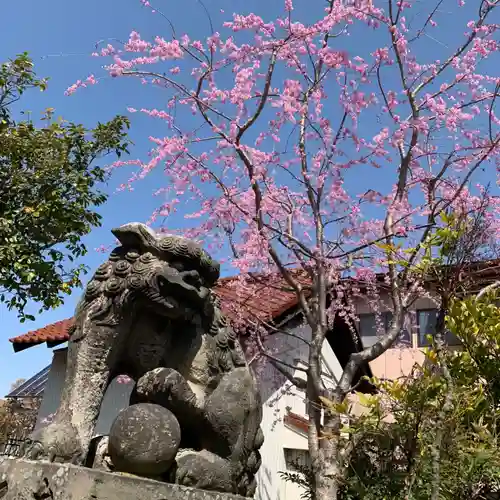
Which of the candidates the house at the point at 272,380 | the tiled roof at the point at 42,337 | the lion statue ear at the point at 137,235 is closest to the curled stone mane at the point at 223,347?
the lion statue ear at the point at 137,235

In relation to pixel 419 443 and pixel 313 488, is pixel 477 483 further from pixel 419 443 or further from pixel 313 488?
pixel 313 488

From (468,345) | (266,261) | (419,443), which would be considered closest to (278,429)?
(266,261)

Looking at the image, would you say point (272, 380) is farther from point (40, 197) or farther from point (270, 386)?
point (40, 197)

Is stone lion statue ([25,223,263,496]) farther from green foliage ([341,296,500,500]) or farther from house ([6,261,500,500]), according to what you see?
house ([6,261,500,500])

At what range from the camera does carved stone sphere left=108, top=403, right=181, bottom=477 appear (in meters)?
2.00

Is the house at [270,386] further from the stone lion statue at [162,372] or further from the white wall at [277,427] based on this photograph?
the stone lion statue at [162,372]

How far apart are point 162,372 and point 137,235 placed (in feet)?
2.22

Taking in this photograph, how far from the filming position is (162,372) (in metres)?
2.25

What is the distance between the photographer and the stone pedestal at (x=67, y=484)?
1.85 meters

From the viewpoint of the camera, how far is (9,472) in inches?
75.9

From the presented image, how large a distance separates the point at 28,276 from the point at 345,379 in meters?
4.60

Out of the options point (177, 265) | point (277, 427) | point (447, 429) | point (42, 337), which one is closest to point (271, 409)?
point (277, 427)

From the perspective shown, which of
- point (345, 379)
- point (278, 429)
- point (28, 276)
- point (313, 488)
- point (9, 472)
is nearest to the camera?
point (9, 472)

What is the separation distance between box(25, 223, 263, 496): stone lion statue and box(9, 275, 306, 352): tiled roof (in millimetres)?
5554
